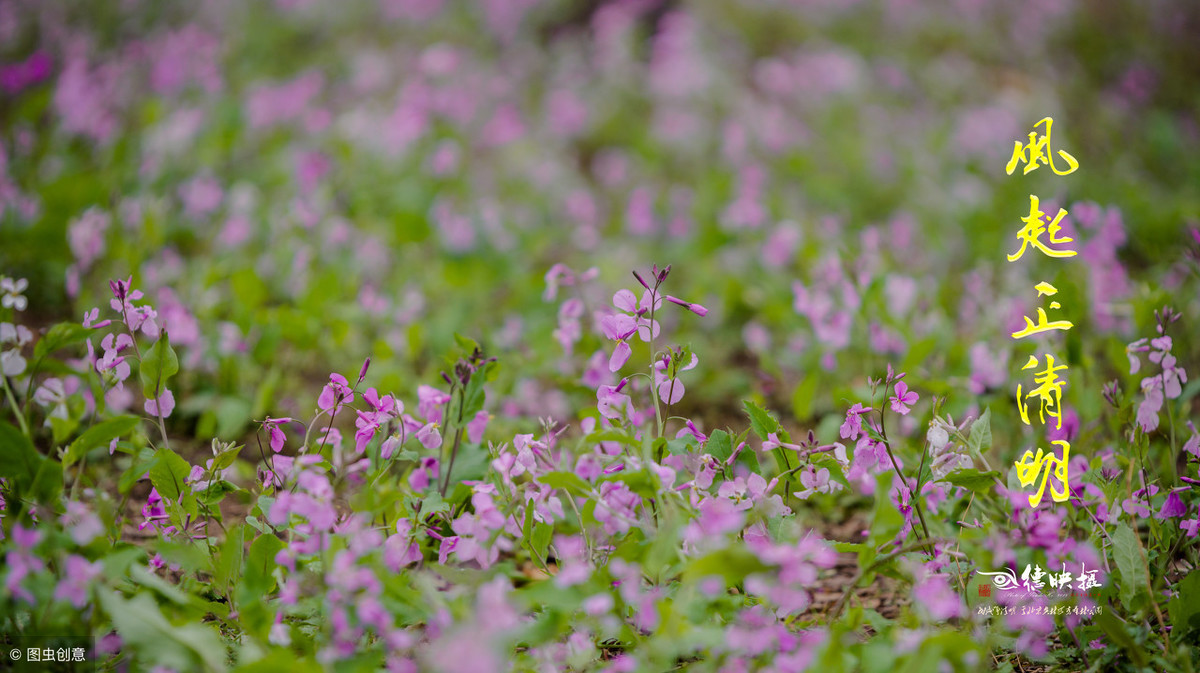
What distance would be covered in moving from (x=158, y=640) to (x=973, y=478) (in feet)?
4.57

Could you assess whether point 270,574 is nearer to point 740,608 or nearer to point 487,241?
point 740,608

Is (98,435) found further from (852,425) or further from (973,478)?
(973,478)

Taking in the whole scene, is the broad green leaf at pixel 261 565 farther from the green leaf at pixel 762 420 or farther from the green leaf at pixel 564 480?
the green leaf at pixel 762 420

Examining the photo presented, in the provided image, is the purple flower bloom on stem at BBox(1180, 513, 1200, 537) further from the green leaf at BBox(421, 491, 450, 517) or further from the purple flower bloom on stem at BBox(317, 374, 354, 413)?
the purple flower bloom on stem at BBox(317, 374, 354, 413)

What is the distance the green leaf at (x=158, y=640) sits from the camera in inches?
42.6

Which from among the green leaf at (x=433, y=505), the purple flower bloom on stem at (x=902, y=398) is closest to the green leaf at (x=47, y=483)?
the green leaf at (x=433, y=505)

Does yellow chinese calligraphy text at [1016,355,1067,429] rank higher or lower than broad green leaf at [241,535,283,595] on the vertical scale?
higher

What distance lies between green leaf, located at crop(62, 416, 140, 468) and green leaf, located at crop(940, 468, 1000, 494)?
1474mm

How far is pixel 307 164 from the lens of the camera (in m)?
3.80

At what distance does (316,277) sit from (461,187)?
51.2 inches

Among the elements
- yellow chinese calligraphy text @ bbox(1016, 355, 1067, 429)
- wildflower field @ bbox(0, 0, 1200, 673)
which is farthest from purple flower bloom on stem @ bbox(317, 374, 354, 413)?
yellow chinese calligraphy text @ bbox(1016, 355, 1067, 429)

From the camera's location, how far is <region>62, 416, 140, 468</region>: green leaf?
1294 millimetres
